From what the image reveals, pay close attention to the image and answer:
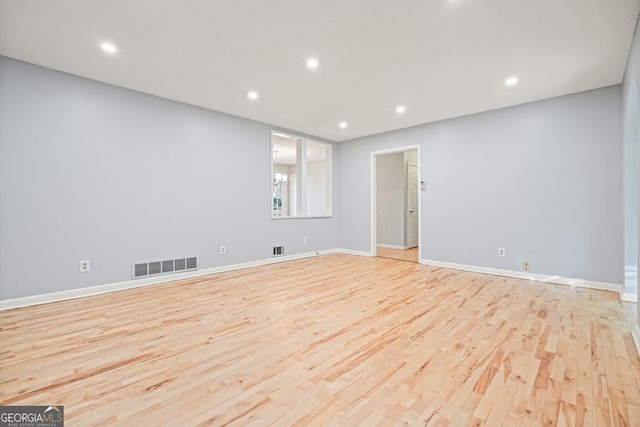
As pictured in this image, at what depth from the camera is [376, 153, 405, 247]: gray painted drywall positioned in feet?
23.6

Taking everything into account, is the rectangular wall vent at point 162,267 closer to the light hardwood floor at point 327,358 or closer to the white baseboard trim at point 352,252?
the light hardwood floor at point 327,358

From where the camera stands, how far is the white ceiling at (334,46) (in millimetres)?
2193

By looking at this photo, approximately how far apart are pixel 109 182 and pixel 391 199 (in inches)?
234

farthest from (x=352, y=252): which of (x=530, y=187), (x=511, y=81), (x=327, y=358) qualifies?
(x=327, y=358)

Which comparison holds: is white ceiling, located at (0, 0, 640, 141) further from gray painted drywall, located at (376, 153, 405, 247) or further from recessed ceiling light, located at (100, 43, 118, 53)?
gray painted drywall, located at (376, 153, 405, 247)

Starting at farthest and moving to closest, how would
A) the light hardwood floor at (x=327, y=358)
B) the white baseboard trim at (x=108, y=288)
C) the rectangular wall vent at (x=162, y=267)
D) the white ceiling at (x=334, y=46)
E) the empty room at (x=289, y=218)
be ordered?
the rectangular wall vent at (x=162, y=267)
the white baseboard trim at (x=108, y=288)
the white ceiling at (x=334, y=46)
the empty room at (x=289, y=218)
the light hardwood floor at (x=327, y=358)

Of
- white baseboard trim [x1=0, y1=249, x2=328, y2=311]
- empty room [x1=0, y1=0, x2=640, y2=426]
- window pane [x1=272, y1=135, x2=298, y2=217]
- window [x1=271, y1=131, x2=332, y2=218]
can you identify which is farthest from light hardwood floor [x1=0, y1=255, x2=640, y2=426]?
window pane [x1=272, y1=135, x2=298, y2=217]

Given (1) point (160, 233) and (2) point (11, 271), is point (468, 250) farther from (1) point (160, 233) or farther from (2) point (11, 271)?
(2) point (11, 271)

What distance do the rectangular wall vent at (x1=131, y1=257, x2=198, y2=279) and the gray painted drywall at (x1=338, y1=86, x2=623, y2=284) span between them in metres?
3.96

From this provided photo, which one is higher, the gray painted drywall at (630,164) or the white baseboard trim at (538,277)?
the gray painted drywall at (630,164)

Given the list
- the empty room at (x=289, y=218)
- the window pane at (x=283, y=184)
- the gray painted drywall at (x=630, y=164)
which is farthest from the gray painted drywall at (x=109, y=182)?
the window pane at (x=283, y=184)

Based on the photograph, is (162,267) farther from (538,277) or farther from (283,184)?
(283,184)

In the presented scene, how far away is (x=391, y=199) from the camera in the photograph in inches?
292

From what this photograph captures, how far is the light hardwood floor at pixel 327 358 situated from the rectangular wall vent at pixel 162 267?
0.42 m
